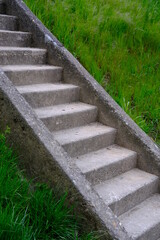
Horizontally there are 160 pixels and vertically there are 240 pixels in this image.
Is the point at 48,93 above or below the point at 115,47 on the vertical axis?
below

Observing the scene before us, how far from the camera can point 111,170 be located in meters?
3.76

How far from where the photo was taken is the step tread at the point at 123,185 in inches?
134

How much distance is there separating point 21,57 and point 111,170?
81.5 inches


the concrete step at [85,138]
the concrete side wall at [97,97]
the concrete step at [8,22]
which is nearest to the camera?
the concrete step at [85,138]

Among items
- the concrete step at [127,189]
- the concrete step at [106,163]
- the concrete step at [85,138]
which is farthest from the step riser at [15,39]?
the concrete step at [127,189]

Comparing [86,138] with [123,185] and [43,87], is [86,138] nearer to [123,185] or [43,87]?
[123,185]

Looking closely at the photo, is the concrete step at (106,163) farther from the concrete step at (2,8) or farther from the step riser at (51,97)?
the concrete step at (2,8)

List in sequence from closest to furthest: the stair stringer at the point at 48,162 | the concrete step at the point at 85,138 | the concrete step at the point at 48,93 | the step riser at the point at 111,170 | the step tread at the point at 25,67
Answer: the stair stringer at the point at 48,162, the step riser at the point at 111,170, the concrete step at the point at 85,138, the concrete step at the point at 48,93, the step tread at the point at 25,67

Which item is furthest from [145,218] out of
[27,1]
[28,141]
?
[27,1]

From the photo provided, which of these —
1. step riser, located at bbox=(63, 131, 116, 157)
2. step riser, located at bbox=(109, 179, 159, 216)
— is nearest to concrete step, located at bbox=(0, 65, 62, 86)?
step riser, located at bbox=(63, 131, 116, 157)

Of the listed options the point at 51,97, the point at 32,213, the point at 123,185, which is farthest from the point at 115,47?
the point at 32,213

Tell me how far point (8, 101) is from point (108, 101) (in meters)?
1.59

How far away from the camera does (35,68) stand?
4.53 metres

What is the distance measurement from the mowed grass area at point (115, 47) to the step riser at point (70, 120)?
0.78m
